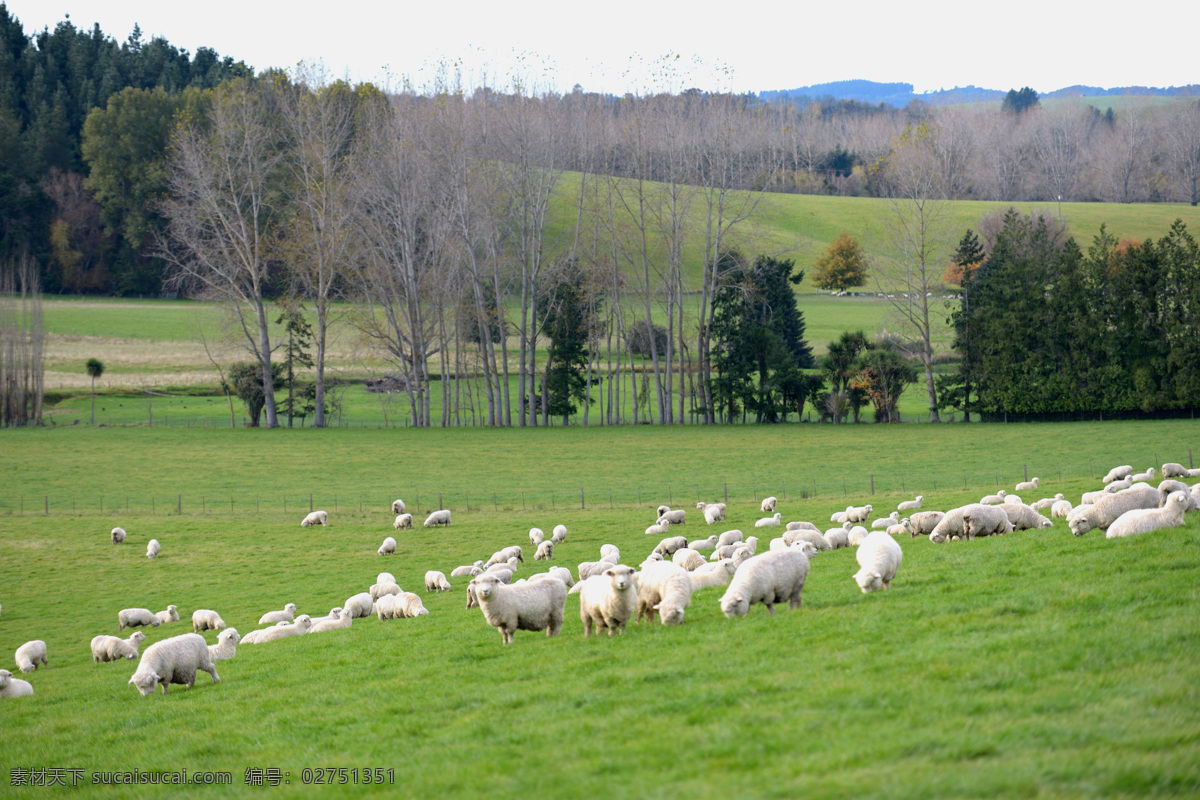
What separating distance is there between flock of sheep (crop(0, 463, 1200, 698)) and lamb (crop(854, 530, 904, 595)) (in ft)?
0.06

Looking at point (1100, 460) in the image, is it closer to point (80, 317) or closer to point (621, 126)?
point (621, 126)

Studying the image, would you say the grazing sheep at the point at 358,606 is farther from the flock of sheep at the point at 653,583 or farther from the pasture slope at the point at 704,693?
the pasture slope at the point at 704,693

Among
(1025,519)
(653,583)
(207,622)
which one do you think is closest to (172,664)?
(207,622)

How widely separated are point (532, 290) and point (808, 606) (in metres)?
56.2

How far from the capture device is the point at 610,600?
38.8ft

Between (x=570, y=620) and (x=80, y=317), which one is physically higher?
(x=80, y=317)

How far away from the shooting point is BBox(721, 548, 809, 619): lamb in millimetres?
11812

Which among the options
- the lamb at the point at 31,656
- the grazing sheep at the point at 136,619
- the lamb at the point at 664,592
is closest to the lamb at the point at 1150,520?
the lamb at the point at 664,592

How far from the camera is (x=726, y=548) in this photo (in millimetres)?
19281

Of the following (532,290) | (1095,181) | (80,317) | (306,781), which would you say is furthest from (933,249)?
(1095,181)

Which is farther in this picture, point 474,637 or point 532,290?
point 532,290

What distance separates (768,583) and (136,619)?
1499 cm

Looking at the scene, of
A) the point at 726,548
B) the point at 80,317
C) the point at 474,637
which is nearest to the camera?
the point at 474,637

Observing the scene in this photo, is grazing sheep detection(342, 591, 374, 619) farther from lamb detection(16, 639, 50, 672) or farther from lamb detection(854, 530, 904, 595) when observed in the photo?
lamb detection(854, 530, 904, 595)
